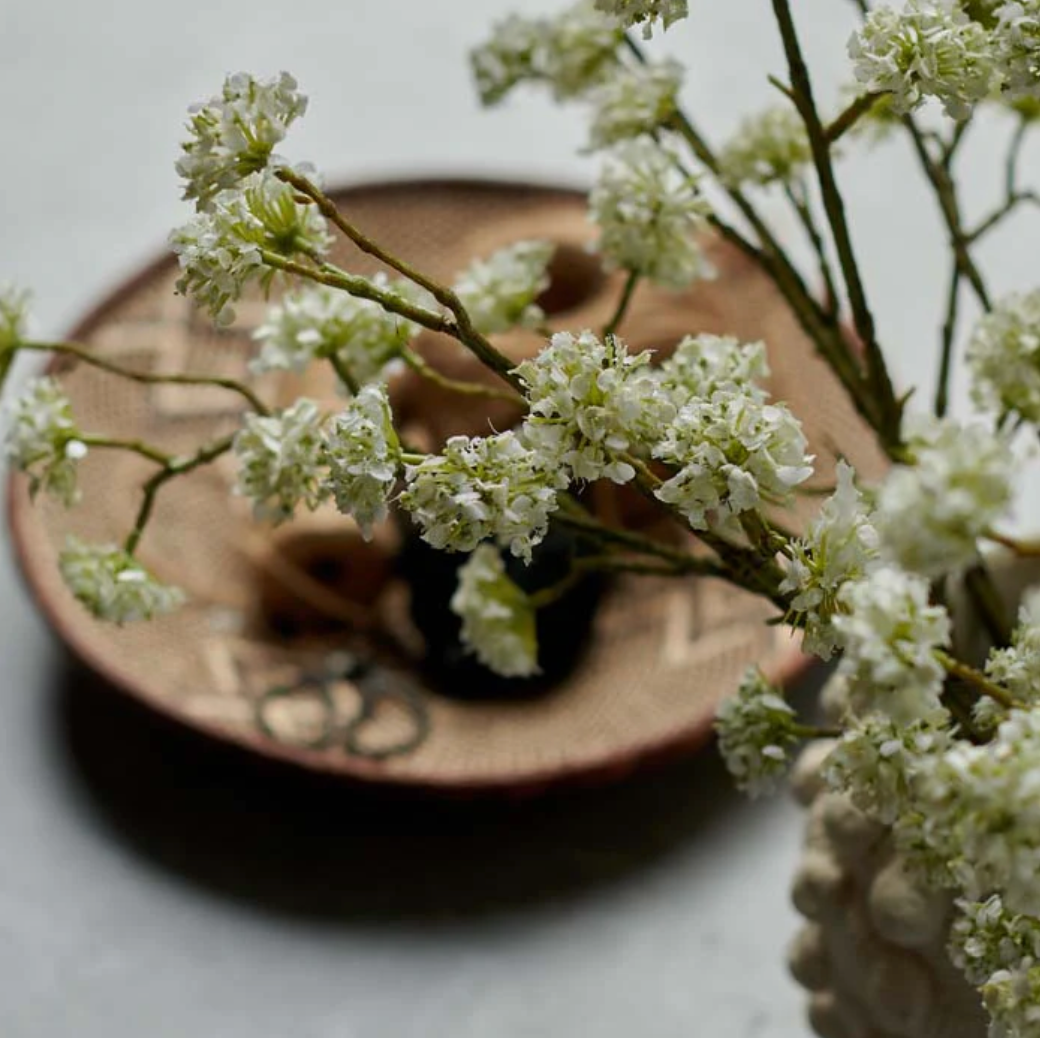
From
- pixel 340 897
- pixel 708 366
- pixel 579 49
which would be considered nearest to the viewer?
pixel 708 366

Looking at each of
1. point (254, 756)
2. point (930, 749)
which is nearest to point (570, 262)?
point (254, 756)

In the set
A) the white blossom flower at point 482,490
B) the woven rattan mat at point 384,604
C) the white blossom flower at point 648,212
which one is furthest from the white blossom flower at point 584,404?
the woven rattan mat at point 384,604

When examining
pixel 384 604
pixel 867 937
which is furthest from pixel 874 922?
pixel 384 604

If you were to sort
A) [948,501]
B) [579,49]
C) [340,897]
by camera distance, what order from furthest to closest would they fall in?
[340,897], [579,49], [948,501]

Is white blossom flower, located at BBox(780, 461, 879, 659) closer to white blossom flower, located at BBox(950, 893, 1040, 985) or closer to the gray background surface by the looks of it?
white blossom flower, located at BBox(950, 893, 1040, 985)

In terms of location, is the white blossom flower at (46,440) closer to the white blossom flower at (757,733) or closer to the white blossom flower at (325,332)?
the white blossom flower at (325,332)

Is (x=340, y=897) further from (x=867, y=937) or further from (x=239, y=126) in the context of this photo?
(x=239, y=126)
